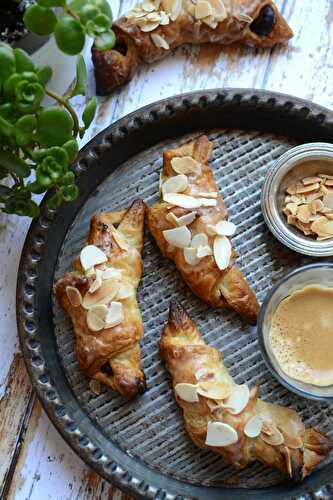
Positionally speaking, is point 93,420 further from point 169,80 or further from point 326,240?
point 169,80

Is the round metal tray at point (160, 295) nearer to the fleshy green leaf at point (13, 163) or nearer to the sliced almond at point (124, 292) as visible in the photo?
the sliced almond at point (124, 292)

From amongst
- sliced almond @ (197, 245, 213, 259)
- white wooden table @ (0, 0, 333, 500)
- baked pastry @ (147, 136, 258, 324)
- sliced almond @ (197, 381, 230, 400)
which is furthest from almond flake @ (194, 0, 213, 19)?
sliced almond @ (197, 381, 230, 400)

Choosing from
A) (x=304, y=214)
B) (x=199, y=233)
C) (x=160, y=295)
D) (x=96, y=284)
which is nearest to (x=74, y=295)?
(x=96, y=284)

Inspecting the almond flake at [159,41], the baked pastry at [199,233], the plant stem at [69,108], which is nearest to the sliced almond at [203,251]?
the baked pastry at [199,233]

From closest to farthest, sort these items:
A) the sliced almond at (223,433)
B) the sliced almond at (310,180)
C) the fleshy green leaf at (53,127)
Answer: the fleshy green leaf at (53,127)
the sliced almond at (223,433)
the sliced almond at (310,180)

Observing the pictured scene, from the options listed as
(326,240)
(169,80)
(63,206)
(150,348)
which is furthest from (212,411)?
(169,80)
